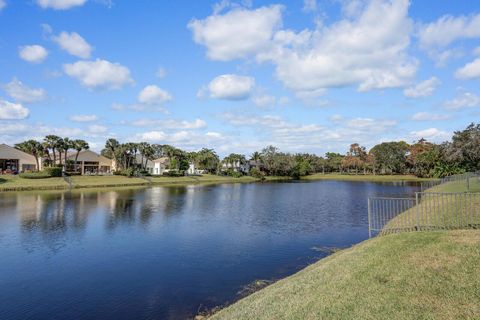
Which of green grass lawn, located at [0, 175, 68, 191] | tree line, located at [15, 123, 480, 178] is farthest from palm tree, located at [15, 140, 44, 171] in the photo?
green grass lawn, located at [0, 175, 68, 191]

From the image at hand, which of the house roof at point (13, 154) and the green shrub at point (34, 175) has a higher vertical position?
the house roof at point (13, 154)

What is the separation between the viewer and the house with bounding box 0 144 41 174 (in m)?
93.2

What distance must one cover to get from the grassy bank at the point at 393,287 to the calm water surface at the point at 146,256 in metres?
4.28

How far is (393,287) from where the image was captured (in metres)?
9.48

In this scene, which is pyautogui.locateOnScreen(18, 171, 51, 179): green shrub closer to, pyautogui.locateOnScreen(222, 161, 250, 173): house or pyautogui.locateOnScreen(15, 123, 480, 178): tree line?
pyautogui.locateOnScreen(15, 123, 480, 178): tree line

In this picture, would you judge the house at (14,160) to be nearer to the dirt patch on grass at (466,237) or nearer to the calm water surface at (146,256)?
the calm water surface at (146,256)

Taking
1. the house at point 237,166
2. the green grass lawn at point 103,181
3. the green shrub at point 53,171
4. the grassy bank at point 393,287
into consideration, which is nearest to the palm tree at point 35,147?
the green shrub at point 53,171

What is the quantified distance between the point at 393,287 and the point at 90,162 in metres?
119

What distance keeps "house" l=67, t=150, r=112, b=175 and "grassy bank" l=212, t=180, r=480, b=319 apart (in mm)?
109019

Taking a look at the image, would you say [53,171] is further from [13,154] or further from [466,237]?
[466,237]

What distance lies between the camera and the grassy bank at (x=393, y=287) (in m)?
8.20

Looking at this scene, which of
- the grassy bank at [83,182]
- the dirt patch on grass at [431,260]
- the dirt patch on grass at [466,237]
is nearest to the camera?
the dirt patch on grass at [431,260]

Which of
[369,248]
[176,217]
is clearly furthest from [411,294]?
[176,217]

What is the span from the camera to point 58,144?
90.6 metres
